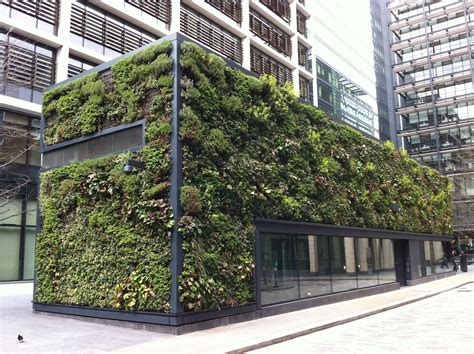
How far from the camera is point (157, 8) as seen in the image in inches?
1174

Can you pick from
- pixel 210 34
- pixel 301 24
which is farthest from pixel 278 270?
pixel 301 24

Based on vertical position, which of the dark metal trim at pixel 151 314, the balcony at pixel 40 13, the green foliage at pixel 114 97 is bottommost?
the dark metal trim at pixel 151 314

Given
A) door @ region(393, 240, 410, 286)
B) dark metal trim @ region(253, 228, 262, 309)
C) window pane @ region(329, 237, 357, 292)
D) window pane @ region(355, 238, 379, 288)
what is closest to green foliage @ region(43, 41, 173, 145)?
dark metal trim @ region(253, 228, 262, 309)

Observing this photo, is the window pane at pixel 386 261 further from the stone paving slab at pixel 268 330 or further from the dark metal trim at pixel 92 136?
the dark metal trim at pixel 92 136

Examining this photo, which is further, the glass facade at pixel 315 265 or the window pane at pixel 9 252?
the window pane at pixel 9 252

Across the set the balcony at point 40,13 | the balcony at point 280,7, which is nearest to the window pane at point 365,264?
the balcony at point 40,13

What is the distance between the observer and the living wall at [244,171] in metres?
11.6

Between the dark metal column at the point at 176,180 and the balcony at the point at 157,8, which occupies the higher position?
the balcony at the point at 157,8

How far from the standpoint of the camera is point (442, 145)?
65.9m

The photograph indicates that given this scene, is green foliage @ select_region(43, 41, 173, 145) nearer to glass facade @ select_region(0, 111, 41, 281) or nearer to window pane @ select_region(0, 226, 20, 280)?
glass facade @ select_region(0, 111, 41, 281)

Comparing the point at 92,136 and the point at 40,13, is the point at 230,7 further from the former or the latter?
the point at 92,136

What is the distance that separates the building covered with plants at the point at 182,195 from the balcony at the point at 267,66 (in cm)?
2140

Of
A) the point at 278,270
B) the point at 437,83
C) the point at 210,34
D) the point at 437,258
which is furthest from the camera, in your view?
the point at 437,83

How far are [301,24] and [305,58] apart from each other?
3.48 m
